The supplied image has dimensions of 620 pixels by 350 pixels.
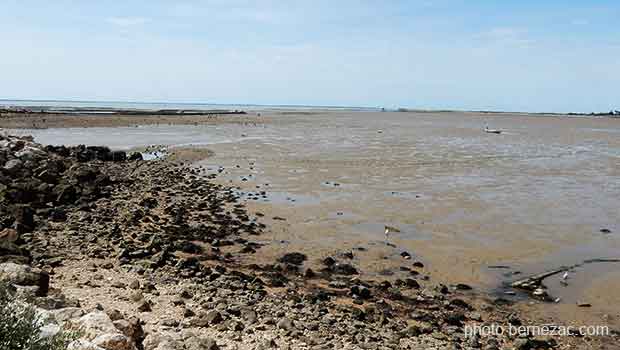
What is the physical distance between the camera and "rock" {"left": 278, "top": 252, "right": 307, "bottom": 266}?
42.1 feet

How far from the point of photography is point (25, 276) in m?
8.56

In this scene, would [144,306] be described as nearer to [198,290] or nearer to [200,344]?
[198,290]

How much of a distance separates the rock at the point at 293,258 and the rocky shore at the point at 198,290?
51 millimetres

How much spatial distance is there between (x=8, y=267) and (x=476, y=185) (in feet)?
67.0

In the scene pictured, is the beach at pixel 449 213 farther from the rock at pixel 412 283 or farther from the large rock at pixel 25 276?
the large rock at pixel 25 276

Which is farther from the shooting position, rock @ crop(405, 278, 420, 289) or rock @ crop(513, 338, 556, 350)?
rock @ crop(405, 278, 420, 289)

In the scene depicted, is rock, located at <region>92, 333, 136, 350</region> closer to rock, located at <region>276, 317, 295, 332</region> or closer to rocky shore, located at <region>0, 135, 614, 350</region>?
rocky shore, located at <region>0, 135, 614, 350</region>

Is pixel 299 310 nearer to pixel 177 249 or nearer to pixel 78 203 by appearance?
pixel 177 249

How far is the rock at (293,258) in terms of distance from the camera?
12.8 m

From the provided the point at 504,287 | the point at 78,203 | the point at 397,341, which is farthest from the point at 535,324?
the point at 78,203

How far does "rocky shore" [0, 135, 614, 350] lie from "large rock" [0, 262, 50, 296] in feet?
0.07

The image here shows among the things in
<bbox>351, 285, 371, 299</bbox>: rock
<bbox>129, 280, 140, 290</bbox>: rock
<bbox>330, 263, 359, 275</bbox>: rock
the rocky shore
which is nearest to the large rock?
the rocky shore

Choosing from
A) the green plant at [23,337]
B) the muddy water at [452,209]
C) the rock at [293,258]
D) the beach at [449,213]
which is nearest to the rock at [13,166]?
the beach at [449,213]

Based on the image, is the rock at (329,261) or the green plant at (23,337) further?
the rock at (329,261)
